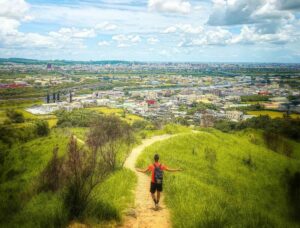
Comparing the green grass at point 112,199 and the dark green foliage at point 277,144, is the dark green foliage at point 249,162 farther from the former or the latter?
the dark green foliage at point 277,144

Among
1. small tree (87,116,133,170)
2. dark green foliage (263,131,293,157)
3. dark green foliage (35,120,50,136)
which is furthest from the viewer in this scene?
dark green foliage (35,120,50,136)

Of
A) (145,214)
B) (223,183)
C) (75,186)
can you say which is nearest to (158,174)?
(145,214)

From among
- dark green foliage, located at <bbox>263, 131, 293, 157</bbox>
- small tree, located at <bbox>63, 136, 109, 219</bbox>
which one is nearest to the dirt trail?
small tree, located at <bbox>63, 136, 109, 219</bbox>

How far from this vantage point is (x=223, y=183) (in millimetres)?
12461

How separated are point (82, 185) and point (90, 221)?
0.77m

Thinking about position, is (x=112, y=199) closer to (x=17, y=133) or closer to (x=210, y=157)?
(x=210, y=157)

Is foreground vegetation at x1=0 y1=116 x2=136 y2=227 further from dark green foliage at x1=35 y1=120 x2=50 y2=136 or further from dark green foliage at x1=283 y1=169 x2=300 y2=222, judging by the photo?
dark green foliage at x1=35 y1=120 x2=50 y2=136

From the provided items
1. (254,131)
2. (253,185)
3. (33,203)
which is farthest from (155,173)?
(254,131)

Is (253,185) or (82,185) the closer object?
(82,185)

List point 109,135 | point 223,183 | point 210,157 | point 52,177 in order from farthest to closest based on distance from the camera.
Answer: point 210,157 → point 109,135 → point 223,183 → point 52,177

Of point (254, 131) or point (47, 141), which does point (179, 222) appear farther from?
point (254, 131)

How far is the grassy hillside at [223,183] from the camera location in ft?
22.7

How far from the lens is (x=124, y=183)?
9.45m

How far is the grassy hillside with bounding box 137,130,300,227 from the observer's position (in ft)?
22.7
